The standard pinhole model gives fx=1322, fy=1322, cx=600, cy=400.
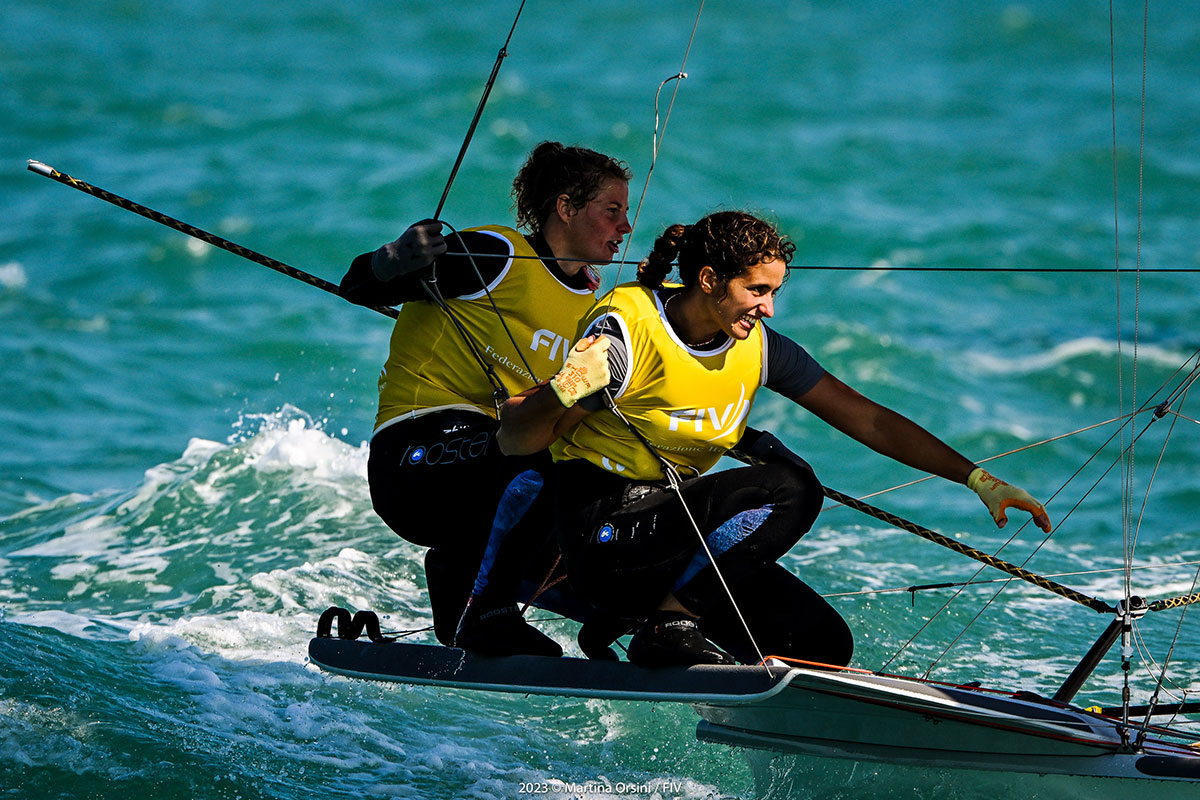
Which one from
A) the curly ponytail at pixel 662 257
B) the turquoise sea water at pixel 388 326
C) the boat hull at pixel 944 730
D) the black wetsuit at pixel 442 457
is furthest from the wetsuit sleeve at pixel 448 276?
the turquoise sea water at pixel 388 326

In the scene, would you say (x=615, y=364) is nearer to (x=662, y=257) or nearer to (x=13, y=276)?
(x=662, y=257)

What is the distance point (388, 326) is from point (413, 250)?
664 centimetres

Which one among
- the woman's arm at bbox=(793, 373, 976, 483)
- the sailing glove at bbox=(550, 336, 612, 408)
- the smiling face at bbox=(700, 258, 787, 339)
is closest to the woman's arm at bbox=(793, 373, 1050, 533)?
the woman's arm at bbox=(793, 373, 976, 483)

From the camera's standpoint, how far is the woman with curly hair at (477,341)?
3354mm

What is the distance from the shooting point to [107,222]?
36.3ft

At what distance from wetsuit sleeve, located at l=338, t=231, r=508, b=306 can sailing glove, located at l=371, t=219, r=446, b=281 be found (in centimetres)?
8

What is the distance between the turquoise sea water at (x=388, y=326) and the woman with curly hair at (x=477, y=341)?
79cm

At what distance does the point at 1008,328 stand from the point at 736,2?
8.12 m

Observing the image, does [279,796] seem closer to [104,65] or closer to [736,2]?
[104,65]

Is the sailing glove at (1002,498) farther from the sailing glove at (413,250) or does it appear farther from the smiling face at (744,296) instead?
the sailing glove at (413,250)

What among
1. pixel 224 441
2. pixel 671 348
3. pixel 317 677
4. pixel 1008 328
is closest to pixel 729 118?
pixel 1008 328

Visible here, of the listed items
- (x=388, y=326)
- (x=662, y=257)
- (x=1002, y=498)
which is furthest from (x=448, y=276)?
(x=388, y=326)

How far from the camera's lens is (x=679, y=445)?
3.00 metres

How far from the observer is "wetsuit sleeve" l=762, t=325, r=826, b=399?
3.11 m
